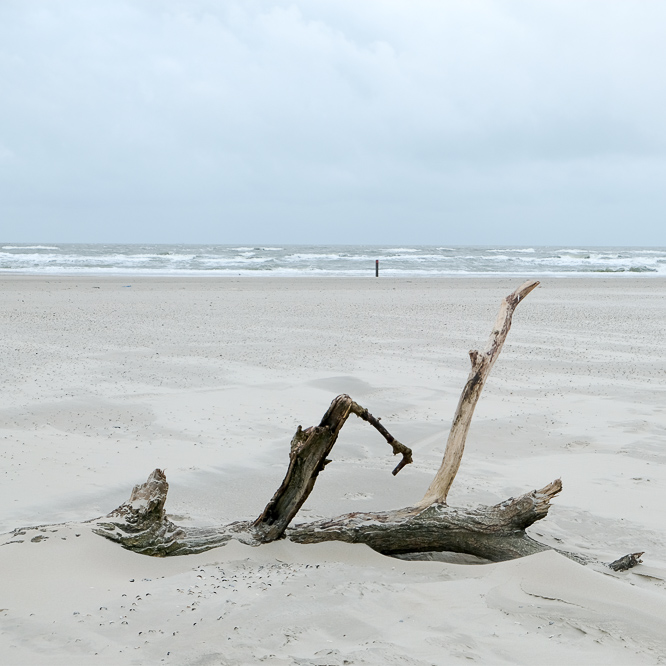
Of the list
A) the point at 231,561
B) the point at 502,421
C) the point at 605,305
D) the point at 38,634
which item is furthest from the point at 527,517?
the point at 605,305

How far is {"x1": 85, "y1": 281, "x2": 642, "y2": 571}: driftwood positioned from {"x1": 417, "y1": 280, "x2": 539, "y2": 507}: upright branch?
0.59 feet

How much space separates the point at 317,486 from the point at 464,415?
1.29 m

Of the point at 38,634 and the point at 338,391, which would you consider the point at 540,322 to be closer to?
the point at 338,391

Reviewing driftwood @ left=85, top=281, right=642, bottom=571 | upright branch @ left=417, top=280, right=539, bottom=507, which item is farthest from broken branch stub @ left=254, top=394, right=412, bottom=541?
upright branch @ left=417, top=280, right=539, bottom=507

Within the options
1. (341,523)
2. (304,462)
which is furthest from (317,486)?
(304,462)

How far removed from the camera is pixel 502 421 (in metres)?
6.48

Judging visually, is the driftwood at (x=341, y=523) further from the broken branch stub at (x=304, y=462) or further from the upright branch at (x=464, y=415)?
the upright branch at (x=464, y=415)

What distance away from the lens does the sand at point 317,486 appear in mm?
2562

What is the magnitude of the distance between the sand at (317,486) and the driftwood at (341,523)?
0.31 ft

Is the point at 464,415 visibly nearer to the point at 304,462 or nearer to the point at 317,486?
the point at 304,462

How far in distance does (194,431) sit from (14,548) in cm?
282

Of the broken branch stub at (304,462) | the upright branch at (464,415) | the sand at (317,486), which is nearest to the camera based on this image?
the sand at (317,486)

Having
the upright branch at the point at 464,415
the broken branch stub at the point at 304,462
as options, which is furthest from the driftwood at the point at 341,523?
the upright branch at the point at 464,415

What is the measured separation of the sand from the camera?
2.56 metres
